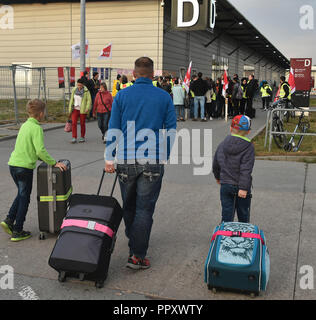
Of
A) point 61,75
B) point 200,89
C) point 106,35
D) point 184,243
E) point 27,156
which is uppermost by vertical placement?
point 106,35

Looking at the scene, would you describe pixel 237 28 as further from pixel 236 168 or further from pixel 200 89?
pixel 236 168

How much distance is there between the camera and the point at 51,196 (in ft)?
15.9

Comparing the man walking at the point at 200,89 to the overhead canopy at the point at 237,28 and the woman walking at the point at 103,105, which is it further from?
the overhead canopy at the point at 237,28

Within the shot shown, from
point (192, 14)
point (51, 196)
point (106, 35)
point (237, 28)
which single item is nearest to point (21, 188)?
point (51, 196)

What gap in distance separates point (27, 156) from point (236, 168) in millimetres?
2232

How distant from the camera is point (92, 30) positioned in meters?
23.7

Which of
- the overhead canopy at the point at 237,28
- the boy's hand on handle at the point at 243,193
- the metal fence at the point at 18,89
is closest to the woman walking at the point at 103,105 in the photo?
the metal fence at the point at 18,89

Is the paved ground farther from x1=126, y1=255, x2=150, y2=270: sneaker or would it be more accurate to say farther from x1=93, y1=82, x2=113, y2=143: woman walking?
x1=93, y1=82, x2=113, y2=143: woman walking

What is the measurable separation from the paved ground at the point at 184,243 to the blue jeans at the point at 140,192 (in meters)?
0.32

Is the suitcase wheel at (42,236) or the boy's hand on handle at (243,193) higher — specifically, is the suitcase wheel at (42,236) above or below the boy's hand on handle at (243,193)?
below

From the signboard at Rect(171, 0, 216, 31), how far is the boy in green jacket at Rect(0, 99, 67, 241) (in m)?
16.1

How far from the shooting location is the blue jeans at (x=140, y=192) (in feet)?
13.0

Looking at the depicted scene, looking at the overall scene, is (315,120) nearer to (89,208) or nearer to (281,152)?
(281,152)

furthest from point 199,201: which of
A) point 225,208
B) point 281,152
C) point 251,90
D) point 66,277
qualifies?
point 251,90
